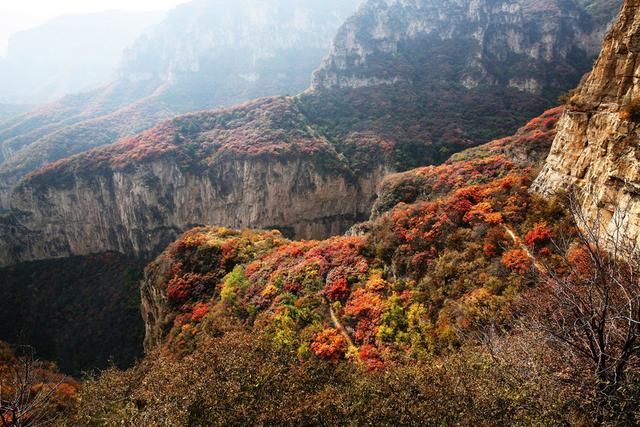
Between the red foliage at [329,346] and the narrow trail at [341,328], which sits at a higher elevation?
the red foliage at [329,346]

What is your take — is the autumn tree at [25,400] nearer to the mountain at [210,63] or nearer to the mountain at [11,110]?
the mountain at [210,63]

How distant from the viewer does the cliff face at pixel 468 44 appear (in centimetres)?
9250

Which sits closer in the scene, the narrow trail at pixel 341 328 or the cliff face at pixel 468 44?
the narrow trail at pixel 341 328

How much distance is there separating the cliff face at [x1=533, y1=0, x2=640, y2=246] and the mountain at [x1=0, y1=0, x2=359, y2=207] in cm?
13315

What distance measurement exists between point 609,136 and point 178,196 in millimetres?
66826

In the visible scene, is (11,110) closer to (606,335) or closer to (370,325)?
(370,325)

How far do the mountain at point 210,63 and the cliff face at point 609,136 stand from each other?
133148 millimetres

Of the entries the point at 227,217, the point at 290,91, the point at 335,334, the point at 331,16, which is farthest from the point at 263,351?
the point at 331,16

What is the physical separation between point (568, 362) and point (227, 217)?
6469 cm

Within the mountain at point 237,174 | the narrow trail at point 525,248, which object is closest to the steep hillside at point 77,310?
the mountain at point 237,174

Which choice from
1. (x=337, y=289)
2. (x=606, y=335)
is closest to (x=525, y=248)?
(x=606, y=335)

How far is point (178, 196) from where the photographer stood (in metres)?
70.4

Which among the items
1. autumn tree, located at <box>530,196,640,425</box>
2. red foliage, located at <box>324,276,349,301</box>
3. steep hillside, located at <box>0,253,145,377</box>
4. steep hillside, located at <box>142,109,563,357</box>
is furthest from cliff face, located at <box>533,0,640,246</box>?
steep hillside, located at <box>0,253,145,377</box>

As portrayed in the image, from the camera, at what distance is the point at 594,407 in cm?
826
